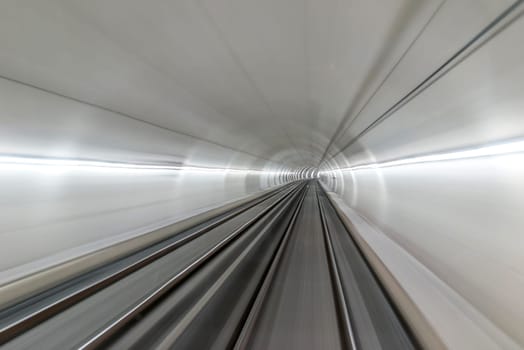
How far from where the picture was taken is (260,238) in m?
6.73

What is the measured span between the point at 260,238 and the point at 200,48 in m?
4.83

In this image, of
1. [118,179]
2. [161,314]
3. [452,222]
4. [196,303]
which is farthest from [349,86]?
[118,179]

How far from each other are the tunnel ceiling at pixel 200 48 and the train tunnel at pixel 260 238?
27 millimetres

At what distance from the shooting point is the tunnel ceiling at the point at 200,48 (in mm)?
2918

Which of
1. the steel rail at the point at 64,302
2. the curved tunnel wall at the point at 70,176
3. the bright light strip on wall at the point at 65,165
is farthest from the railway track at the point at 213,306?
the bright light strip on wall at the point at 65,165

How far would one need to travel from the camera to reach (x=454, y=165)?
12.8ft

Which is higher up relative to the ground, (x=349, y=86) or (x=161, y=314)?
(x=349, y=86)

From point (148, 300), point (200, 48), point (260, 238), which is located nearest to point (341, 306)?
point (148, 300)

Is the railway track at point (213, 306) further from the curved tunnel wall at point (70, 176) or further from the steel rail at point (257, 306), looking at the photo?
the curved tunnel wall at point (70, 176)

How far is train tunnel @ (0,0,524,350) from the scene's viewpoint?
272 cm

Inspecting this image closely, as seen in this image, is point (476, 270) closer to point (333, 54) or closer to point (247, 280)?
point (247, 280)

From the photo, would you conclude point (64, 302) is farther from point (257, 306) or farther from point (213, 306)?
point (257, 306)

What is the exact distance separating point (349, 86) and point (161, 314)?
16.8 ft

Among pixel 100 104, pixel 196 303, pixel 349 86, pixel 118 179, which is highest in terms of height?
pixel 349 86
